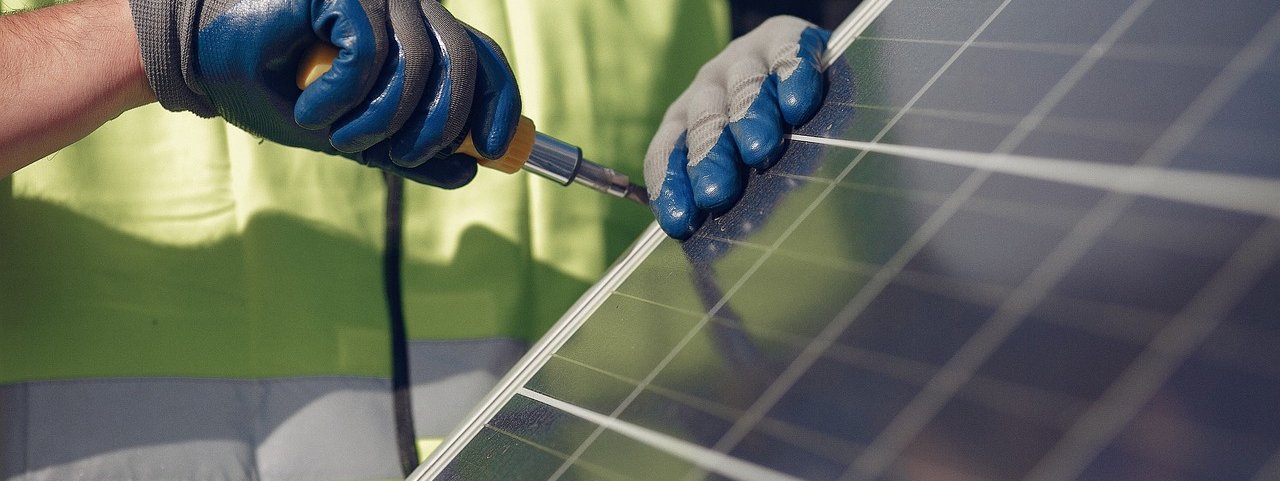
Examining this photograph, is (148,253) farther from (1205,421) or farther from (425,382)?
(1205,421)

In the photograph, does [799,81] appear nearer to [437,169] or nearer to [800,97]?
[800,97]

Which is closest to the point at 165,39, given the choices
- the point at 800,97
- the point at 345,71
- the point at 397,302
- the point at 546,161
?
the point at 345,71

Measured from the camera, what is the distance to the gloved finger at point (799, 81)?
120cm

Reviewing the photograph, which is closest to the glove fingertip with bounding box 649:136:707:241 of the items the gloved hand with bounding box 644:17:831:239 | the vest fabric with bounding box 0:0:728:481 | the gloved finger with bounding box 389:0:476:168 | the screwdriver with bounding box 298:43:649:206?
the gloved hand with bounding box 644:17:831:239

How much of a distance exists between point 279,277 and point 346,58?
24.8 inches

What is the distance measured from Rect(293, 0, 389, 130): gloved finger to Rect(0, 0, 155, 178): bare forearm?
26 cm

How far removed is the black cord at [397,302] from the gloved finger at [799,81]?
0.74m

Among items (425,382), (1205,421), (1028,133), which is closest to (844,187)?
(1028,133)

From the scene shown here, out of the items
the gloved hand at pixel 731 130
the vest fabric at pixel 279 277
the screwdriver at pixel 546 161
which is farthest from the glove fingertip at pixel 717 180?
the vest fabric at pixel 279 277

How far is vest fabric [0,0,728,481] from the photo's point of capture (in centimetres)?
150

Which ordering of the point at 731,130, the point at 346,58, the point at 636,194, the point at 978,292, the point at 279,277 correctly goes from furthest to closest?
the point at 279,277 < the point at 636,194 < the point at 731,130 < the point at 346,58 < the point at 978,292

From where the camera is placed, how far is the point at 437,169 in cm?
139

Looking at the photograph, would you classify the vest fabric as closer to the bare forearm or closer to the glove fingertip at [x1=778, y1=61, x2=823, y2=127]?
the bare forearm

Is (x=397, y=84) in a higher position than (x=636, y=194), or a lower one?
higher
